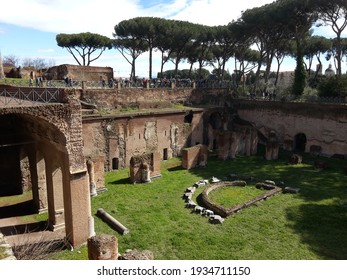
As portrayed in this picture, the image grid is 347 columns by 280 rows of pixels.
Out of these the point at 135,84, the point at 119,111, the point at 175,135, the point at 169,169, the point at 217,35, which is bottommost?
the point at 169,169

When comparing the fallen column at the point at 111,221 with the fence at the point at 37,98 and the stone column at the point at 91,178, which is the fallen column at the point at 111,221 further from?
the fence at the point at 37,98

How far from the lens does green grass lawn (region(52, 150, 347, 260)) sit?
934 centimetres

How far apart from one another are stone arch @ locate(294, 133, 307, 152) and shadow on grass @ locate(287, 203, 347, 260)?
10.5 meters

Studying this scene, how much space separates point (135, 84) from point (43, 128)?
47.7 ft

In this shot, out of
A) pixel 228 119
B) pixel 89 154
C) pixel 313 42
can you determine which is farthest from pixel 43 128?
pixel 313 42

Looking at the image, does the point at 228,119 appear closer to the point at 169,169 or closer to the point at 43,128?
the point at 169,169

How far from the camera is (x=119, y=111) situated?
64.4 feet

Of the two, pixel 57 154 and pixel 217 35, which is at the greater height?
pixel 217 35

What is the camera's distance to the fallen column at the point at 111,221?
10.6 m

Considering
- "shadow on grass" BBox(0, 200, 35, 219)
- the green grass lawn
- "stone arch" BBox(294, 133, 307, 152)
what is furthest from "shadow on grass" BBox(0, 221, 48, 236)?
"stone arch" BBox(294, 133, 307, 152)

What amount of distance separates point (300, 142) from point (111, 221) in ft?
53.5

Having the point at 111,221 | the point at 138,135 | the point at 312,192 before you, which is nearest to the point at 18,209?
the point at 111,221

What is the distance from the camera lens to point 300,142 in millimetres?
22531

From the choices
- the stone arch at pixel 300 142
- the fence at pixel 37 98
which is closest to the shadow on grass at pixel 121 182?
the fence at pixel 37 98
